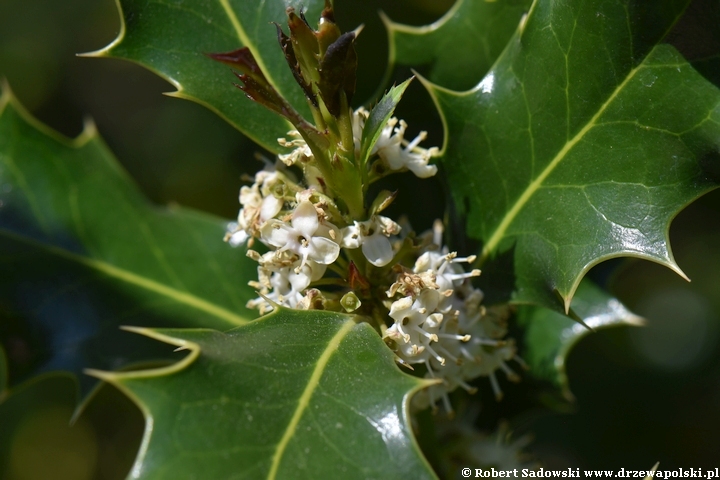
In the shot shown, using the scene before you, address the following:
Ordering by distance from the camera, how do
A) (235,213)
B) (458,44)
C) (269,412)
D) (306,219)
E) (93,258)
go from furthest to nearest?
(235,213)
(93,258)
(458,44)
(306,219)
(269,412)

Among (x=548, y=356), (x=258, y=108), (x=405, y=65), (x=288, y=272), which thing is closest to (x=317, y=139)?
(x=288, y=272)

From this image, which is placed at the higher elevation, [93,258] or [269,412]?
[269,412]

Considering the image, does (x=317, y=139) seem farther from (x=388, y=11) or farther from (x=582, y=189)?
(x=388, y=11)

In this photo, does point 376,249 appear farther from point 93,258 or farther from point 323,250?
point 93,258

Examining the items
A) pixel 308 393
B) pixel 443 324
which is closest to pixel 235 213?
pixel 443 324

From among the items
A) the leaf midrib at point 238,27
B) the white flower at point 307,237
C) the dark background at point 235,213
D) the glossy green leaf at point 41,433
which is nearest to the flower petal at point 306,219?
the white flower at point 307,237

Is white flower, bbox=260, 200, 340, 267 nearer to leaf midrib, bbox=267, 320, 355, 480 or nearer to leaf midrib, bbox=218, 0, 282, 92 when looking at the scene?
leaf midrib, bbox=267, 320, 355, 480

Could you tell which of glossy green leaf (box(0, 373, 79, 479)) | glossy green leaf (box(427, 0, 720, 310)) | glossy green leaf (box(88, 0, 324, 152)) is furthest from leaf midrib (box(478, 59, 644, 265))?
glossy green leaf (box(0, 373, 79, 479))
